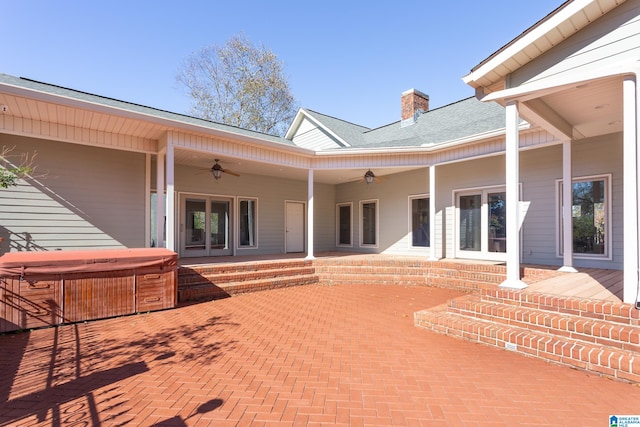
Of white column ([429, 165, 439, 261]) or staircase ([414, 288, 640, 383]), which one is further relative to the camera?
white column ([429, 165, 439, 261])

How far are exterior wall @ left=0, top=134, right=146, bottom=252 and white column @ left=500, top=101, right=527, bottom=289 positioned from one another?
7249 millimetres

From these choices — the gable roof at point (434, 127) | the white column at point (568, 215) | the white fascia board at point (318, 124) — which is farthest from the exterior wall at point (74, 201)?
the white column at point (568, 215)

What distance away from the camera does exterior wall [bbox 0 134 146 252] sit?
19.3ft

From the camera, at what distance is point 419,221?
31.5ft

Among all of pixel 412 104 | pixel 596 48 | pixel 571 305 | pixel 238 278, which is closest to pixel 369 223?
pixel 412 104

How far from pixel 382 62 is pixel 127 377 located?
45.4 feet

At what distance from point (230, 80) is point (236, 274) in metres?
15.6

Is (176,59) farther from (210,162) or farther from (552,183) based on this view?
(552,183)

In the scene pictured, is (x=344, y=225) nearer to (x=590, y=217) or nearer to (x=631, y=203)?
(x=590, y=217)

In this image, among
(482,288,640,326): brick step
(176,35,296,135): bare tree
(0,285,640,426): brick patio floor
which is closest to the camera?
(0,285,640,426): brick patio floor

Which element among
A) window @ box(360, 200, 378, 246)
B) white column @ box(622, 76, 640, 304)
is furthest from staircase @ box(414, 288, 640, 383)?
window @ box(360, 200, 378, 246)

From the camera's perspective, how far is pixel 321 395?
2.63 metres

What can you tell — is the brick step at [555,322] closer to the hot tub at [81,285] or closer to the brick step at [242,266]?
the brick step at [242,266]

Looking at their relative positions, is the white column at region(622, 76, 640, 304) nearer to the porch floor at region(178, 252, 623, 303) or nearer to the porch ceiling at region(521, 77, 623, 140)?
the porch floor at region(178, 252, 623, 303)
